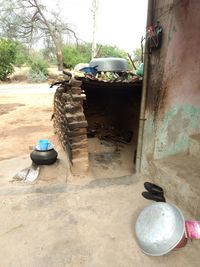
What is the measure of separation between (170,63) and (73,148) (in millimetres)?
1973

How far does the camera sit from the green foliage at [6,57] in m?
18.8

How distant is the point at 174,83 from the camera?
10.6 ft

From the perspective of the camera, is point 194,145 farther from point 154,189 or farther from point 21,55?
point 21,55

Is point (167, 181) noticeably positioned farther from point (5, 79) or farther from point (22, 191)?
point (5, 79)

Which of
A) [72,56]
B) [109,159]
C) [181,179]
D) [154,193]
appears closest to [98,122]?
[109,159]

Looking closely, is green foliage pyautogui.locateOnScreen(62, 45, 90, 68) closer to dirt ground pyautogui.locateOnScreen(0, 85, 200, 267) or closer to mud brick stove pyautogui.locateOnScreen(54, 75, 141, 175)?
mud brick stove pyautogui.locateOnScreen(54, 75, 141, 175)

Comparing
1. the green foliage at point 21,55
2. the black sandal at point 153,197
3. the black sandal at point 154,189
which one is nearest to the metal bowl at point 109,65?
the black sandal at point 154,189

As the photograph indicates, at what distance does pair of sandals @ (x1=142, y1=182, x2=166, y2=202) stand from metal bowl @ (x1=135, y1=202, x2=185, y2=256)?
0.72 m

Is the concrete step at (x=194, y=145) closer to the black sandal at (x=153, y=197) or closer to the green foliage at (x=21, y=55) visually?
the black sandal at (x=153, y=197)

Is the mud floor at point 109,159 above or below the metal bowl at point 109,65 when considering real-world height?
below

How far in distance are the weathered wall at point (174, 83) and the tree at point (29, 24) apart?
19592mm

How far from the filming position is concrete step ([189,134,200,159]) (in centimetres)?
342

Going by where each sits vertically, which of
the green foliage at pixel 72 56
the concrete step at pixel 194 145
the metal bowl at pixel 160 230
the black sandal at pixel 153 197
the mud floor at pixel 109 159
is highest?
the green foliage at pixel 72 56

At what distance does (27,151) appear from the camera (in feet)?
17.7
